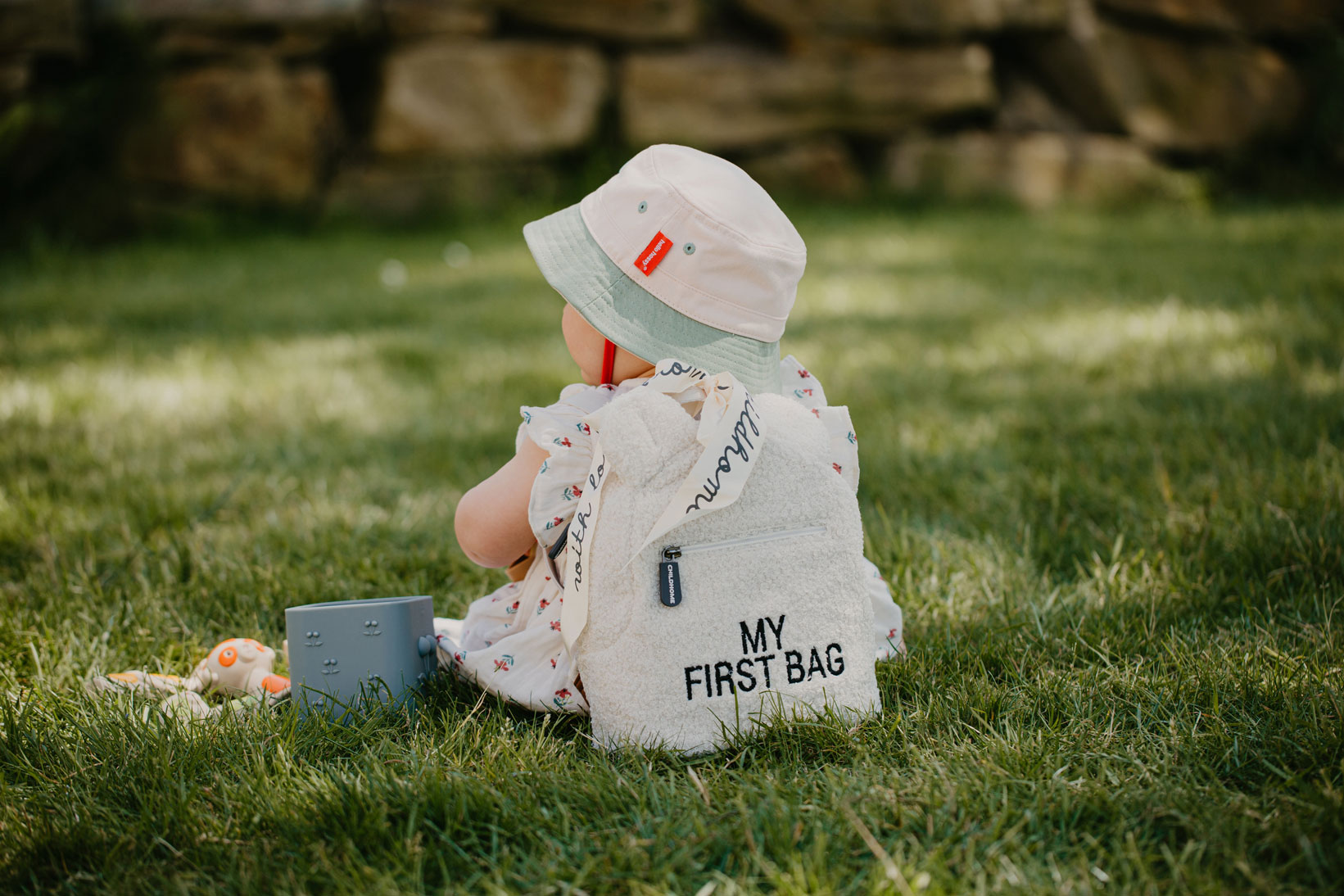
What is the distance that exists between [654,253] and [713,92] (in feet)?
20.2

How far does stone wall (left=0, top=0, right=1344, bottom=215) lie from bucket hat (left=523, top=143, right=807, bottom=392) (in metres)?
5.81

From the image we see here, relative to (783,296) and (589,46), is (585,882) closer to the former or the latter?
(783,296)

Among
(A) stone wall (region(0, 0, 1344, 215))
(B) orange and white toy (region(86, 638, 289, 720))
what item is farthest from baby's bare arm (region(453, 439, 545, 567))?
(A) stone wall (region(0, 0, 1344, 215))

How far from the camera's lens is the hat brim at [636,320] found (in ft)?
4.71

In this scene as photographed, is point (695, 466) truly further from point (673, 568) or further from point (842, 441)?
point (842, 441)

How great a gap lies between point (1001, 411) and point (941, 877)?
215 cm

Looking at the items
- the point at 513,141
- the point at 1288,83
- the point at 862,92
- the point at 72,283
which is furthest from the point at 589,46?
the point at 1288,83

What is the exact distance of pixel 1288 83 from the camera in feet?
25.3

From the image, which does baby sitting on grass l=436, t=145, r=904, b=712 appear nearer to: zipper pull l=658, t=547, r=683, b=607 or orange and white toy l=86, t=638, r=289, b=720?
zipper pull l=658, t=547, r=683, b=607

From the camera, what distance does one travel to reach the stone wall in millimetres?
6469

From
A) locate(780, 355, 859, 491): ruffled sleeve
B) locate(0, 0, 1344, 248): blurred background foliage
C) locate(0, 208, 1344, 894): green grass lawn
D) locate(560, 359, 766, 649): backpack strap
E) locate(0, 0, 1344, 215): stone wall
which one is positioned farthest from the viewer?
locate(0, 0, 1344, 215): stone wall

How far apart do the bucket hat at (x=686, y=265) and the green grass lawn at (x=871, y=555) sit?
54cm

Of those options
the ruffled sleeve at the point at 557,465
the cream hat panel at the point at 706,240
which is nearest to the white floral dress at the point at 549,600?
the ruffled sleeve at the point at 557,465

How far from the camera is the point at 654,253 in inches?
56.4
